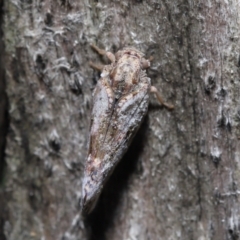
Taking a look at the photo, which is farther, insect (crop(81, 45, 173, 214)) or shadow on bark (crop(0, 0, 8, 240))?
shadow on bark (crop(0, 0, 8, 240))

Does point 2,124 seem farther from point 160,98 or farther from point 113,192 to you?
point 160,98

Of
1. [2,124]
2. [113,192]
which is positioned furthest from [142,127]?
[2,124]

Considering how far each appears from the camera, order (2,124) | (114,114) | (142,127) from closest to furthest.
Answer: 1. (114,114)
2. (142,127)
3. (2,124)

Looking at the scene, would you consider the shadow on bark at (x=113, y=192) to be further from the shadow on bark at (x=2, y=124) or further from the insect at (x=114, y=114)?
the shadow on bark at (x=2, y=124)

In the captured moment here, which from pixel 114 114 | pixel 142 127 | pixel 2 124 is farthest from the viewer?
pixel 2 124

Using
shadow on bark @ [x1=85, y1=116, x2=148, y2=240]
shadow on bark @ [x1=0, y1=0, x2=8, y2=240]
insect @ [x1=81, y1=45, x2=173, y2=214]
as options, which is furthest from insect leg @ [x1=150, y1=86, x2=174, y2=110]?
shadow on bark @ [x1=0, y1=0, x2=8, y2=240]

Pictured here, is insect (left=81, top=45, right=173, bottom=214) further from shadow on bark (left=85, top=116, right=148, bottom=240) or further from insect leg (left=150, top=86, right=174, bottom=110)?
shadow on bark (left=85, top=116, right=148, bottom=240)

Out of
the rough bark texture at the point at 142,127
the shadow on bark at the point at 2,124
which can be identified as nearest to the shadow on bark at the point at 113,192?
the rough bark texture at the point at 142,127
